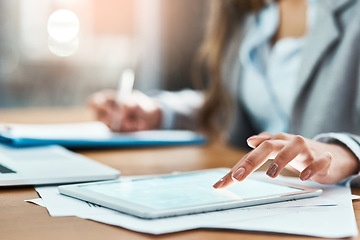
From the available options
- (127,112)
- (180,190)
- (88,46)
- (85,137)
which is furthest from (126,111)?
(88,46)

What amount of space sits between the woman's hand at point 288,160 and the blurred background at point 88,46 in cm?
186

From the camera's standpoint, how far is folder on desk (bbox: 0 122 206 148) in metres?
0.87

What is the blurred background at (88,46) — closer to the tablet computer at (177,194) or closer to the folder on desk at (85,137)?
the folder on desk at (85,137)

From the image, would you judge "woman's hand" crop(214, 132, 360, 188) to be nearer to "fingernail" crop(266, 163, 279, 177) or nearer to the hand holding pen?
"fingernail" crop(266, 163, 279, 177)

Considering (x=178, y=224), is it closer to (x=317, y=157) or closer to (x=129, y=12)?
(x=317, y=157)

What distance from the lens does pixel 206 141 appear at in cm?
105

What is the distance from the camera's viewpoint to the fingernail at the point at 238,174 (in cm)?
48

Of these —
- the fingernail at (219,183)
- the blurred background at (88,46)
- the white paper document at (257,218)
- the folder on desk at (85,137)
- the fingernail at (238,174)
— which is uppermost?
the blurred background at (88,46)

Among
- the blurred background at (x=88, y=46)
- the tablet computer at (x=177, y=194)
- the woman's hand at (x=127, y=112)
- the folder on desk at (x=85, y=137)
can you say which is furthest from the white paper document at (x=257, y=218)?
the blurred background at (x=88, y=46)

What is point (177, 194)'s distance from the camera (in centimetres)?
47

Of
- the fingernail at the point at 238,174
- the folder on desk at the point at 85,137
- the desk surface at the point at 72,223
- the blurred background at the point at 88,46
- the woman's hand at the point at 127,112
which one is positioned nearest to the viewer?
the desk surface at the point at 72,223

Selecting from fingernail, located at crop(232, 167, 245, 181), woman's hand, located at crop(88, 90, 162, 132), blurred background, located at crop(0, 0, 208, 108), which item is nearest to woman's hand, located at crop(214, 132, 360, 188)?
fingernail, located at crop(232, 167, 245, 181)

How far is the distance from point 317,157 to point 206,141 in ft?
1.74

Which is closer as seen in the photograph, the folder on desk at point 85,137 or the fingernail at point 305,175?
the fingernail at point 305,175
